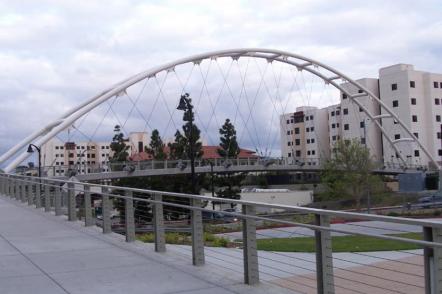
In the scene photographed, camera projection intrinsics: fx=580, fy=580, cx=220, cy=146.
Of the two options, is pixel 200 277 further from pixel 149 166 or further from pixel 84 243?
pixel 149 166

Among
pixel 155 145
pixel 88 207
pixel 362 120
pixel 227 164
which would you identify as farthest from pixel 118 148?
pixel 88 207

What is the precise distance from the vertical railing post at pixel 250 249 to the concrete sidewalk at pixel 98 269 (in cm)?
13

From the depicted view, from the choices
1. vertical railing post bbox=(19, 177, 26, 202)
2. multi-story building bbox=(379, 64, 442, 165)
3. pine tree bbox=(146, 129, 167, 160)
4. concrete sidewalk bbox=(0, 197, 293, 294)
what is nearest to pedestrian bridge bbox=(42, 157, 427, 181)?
pine tree bbox=(146, 129, 167, 160)

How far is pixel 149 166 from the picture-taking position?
62.8 m

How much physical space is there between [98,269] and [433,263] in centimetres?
461

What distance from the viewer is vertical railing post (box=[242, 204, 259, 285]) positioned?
22.1ft

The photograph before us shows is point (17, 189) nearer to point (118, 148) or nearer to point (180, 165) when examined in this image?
point (180, 165)

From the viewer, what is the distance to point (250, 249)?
22.1 feet

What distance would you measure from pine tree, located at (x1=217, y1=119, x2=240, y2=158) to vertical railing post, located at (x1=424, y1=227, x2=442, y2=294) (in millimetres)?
73106

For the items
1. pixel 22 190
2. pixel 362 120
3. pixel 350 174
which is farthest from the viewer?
pixel 362 120

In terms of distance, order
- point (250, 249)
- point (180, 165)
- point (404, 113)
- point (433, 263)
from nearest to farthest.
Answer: point (433, 263) → point (250, 249) → point (180, 165) → point (404, 113)

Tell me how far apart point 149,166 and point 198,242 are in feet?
182

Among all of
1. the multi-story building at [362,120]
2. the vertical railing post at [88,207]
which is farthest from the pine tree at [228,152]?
the vertical railing post at [88,207]

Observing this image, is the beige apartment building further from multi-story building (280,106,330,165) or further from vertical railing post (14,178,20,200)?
vertical railing post (14,178,20,200)
